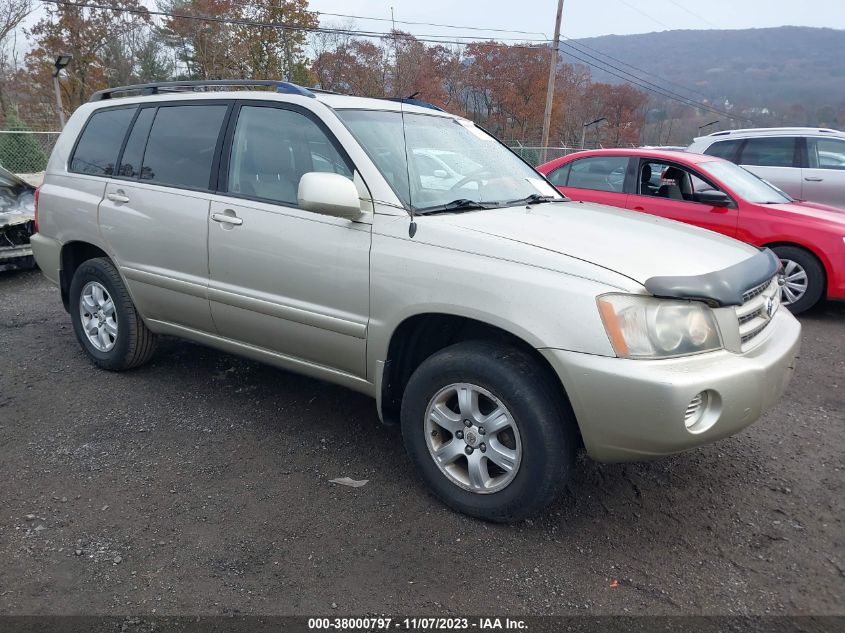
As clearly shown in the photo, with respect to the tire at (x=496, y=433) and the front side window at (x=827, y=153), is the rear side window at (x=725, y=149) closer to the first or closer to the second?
the front side window at (x=827, y=153)

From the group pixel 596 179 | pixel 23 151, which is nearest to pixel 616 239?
pixel 596 179

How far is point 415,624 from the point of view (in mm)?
2352

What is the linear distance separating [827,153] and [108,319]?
9.22 m

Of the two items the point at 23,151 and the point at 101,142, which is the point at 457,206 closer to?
the point at 101,142

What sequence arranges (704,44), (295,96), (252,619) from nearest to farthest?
1. (252,619)
2. (295,96)
3. (704,44)

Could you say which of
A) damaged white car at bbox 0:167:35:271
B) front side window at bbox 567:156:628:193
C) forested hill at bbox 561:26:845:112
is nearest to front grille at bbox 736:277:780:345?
front side window at bbox 567:156:628:193

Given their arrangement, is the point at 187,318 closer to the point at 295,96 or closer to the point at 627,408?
the point at 295,96

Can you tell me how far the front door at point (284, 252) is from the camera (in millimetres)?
3201

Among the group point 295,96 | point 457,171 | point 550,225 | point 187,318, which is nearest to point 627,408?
point 550,225

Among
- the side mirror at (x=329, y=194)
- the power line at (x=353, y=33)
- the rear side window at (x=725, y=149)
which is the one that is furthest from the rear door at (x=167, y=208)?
the power line at (x=353, y=33)

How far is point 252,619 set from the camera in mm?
2361

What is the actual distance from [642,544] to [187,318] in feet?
9.21

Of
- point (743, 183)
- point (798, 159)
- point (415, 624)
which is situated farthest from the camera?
point (798, 159)

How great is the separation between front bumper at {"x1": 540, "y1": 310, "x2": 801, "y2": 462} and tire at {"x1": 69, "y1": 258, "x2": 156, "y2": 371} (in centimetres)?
303
